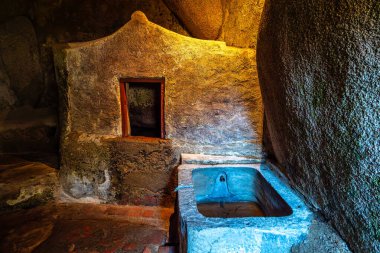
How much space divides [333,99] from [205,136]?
1.81 metres

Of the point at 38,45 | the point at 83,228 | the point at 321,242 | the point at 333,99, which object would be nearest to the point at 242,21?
the point at 333,99

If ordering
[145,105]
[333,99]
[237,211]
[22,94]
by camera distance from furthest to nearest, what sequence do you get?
1. [22,94]
2. [145,105]
3. [237,211]
4. [333,99]

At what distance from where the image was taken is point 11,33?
5301mm

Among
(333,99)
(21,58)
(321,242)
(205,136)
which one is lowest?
(321,242)

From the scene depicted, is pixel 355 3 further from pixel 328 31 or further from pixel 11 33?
pixel 11 33

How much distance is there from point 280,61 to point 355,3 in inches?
25.3

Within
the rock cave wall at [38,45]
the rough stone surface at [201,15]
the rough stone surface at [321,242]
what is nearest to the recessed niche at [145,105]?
the rough stone surface at [201,15]

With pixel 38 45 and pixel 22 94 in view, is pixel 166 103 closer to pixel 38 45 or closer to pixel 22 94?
pixel 38 45

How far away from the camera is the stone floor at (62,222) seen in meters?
2.47

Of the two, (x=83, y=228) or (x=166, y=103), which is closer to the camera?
(x=83, y=228)

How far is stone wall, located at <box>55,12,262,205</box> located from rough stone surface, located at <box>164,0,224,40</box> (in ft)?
3.79

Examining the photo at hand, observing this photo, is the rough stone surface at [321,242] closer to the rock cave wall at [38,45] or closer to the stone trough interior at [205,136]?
the stone trough interior at [205,136]

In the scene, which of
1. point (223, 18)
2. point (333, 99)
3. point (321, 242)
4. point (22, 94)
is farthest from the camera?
point (22, 94)

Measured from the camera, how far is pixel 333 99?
123cm
